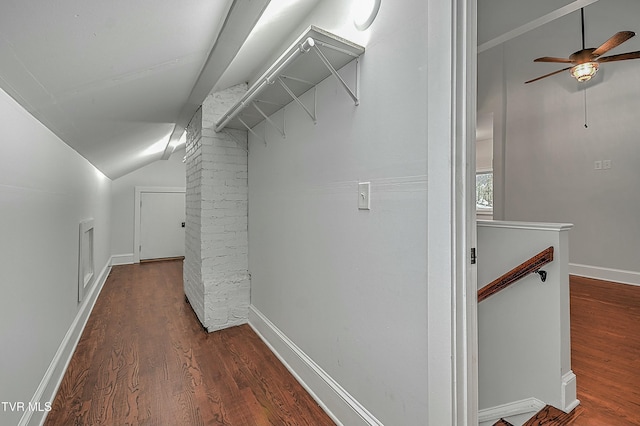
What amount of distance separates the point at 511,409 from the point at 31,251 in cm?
281

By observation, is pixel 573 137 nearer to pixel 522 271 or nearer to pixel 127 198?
pixel 522 271

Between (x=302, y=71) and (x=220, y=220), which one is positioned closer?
(x=302, y=71)

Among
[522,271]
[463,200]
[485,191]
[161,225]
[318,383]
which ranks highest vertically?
[485,191]

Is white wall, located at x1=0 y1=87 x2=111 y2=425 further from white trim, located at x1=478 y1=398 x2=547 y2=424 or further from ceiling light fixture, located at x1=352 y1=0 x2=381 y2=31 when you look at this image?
white trim, located at x1=478 y1=398 x2=547 y2=424

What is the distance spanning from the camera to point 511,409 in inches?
67.2

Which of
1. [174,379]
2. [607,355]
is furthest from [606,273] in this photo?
[174,379]

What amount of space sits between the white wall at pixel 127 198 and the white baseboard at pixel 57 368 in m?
2.95

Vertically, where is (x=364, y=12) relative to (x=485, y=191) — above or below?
above

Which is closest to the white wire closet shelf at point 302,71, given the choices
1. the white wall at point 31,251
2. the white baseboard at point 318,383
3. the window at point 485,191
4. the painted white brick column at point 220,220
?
the painted white brick column at point 220,220

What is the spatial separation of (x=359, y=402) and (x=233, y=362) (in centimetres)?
115

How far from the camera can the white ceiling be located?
0.97 m

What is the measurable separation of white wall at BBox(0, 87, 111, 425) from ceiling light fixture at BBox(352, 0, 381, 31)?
62.7 inches

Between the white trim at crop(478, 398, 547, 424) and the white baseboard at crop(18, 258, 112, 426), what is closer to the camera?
the white baseboard at crop(18, 258, 112, 426)

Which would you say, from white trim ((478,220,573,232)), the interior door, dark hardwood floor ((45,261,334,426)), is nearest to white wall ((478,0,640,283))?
white trim ((478,220,573,232))
